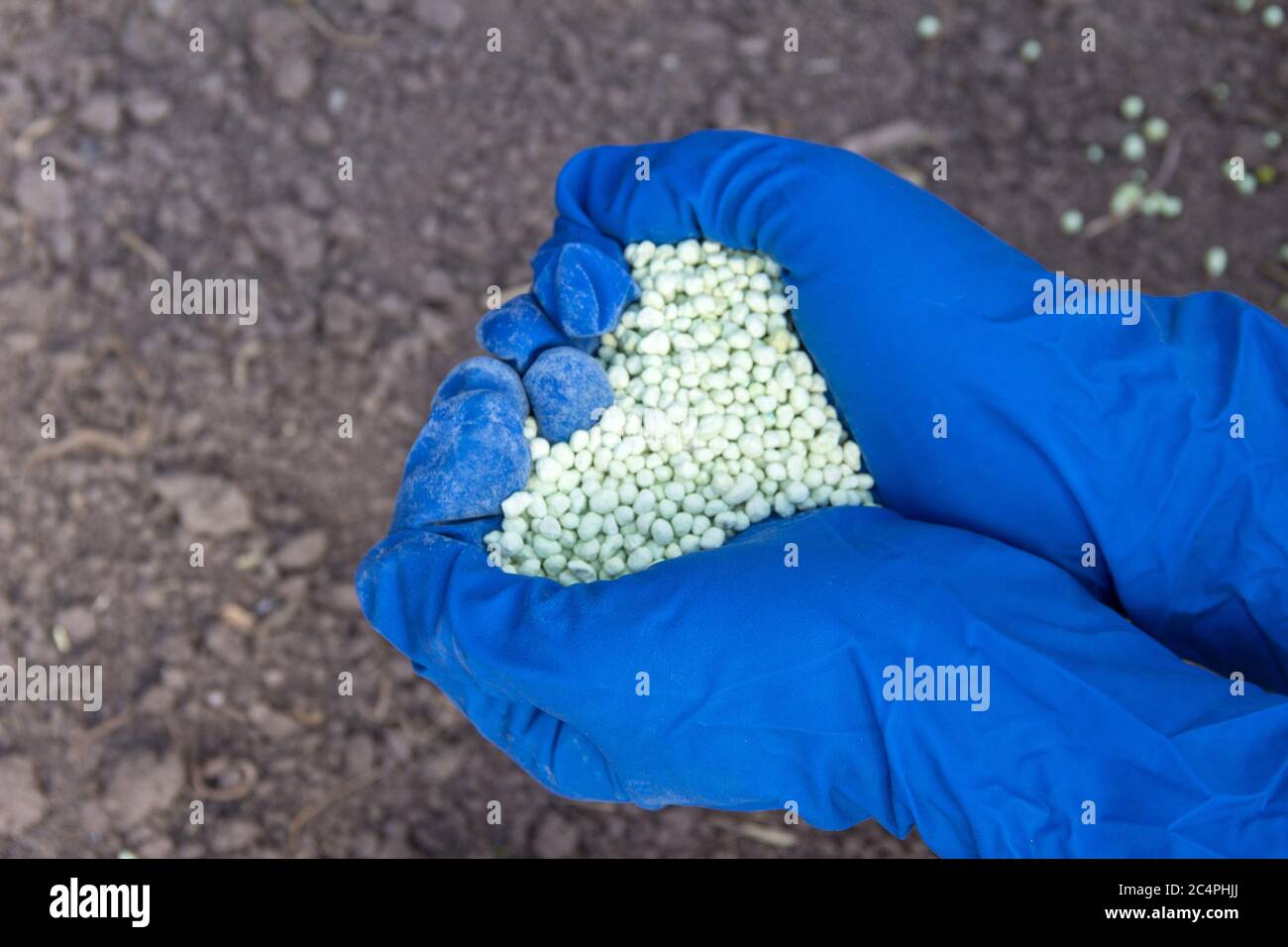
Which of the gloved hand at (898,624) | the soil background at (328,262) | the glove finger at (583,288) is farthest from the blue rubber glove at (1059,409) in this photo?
the soil background at (328,262)

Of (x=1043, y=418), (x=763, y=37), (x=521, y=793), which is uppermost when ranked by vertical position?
(x=763, y=37)

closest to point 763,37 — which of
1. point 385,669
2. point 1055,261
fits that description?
point 1055,261

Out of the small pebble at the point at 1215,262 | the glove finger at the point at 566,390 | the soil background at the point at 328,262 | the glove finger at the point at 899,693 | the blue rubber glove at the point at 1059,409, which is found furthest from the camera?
the small pebble at the point at 1215,262

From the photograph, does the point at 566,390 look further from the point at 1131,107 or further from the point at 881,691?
the point at 1131,107

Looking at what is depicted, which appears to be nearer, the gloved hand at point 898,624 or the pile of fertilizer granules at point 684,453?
the gloved hand at point 898,624

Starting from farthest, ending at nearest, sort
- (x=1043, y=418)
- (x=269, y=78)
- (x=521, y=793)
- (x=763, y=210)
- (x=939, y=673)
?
(x=269, y=78)
(x=521, y=793)
(x=763, y=210)
(x=1043, y=418)
(x=939, y=673)

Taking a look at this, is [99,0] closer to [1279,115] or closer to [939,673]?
[939,673]

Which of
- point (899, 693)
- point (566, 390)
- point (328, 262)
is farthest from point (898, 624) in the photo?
point (328, 262)

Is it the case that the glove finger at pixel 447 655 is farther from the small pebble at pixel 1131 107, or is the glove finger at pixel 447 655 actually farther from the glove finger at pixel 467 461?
the small pebble at pixel 1131 107
